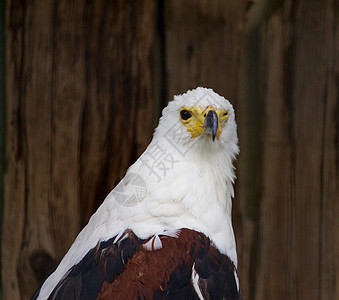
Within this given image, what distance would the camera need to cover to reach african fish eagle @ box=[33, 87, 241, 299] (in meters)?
1.70

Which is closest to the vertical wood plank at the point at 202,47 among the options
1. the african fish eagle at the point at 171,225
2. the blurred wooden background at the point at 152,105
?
the blurred wooden background at the point at 152,105

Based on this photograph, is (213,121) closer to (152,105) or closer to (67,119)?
(152,105)

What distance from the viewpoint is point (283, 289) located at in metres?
2.51

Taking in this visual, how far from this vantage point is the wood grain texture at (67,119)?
2.39 meters

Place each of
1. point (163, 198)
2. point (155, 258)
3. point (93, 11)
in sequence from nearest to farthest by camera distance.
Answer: point (155, 258) < point (163, 198) < point (93, 11)

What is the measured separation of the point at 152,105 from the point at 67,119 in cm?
40

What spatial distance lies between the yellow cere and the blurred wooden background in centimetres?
51

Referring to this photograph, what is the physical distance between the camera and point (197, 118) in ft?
6.25

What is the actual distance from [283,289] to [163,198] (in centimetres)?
96

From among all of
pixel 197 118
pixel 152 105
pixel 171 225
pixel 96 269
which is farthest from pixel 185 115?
pixel 96 269

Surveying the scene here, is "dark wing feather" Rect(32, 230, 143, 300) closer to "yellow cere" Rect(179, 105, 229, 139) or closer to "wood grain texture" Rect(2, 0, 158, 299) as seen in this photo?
→ "yellow cere" Rect(179, 105, 229, 139)

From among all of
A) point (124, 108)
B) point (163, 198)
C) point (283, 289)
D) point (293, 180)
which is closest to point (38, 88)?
point (124, 108)

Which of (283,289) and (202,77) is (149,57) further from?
(283,289)

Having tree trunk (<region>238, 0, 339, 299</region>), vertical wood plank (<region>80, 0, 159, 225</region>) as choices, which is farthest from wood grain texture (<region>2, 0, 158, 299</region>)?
tree trunk (<region>238, 0, 339, 299</region>)
